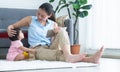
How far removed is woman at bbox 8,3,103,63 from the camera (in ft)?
9.09

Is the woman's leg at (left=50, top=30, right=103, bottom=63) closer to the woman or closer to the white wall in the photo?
the woman

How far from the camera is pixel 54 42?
297 centimetres

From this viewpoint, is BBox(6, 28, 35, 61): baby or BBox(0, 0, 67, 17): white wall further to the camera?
BBox(0, 0, 67, 17): white wall

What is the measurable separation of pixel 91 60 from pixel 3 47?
1.34 m

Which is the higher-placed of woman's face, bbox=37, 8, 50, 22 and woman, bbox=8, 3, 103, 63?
woman's face, bbox=37, 8, 50, 22

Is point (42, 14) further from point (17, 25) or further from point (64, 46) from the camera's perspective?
point (64, 46)

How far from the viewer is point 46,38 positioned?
121 inches

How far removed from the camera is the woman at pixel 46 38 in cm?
277


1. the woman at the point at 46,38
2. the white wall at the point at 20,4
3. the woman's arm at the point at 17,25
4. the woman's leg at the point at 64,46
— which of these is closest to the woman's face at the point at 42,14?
the woman at the point at 46,38

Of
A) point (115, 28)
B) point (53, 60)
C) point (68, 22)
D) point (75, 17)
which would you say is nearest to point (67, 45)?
point (53, 60)

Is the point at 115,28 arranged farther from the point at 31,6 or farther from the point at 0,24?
the point at 0,24

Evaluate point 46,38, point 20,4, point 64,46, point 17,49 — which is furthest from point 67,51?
point 20,4

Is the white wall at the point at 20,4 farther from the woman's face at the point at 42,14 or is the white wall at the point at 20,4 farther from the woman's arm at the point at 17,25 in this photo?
the woman's face at the point at 42,14

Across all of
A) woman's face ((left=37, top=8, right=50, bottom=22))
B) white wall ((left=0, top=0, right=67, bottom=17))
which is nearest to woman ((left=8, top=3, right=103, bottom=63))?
woman's face ((left=37, top=8, right=50, bottom=22))
